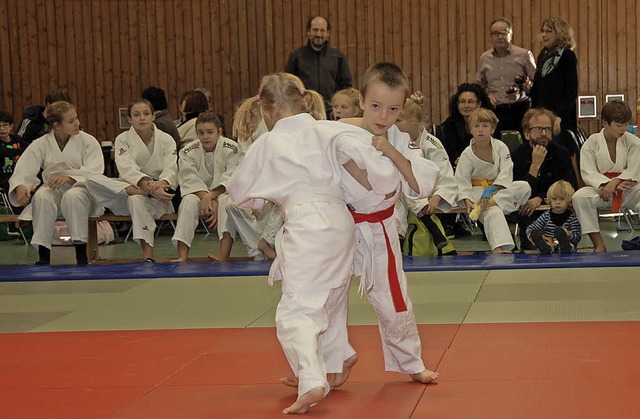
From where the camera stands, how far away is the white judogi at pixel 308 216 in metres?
3.14


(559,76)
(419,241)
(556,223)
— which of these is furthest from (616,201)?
(559,76)

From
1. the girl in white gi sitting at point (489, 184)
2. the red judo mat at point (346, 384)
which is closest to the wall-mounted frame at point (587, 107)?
the girl in white gi sitting at point (489, 184)

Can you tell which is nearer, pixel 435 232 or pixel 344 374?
pixel 344 374

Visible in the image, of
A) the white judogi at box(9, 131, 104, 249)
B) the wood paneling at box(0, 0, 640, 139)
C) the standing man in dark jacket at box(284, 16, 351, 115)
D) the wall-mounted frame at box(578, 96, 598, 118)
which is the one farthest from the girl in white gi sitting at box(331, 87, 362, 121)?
the wall-mounted frame at box(578, 96, 598, 118)

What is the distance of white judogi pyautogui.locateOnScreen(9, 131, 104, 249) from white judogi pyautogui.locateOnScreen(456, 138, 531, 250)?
9.75 feet

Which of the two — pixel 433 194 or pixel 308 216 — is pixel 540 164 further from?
pixel 308 216

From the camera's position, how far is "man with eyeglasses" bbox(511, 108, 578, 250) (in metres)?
7.45

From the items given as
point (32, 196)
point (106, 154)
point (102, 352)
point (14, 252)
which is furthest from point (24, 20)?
point (102, 352)

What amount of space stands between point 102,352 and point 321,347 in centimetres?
134

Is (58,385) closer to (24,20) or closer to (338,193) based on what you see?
(338,193)

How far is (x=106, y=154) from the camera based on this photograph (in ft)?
35.8

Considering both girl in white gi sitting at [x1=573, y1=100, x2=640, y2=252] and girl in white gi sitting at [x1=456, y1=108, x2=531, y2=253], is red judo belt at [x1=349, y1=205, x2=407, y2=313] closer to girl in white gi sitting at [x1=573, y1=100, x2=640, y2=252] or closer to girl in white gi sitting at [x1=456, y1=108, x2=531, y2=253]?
girl in white gi sitting at [x1=456, y1=108, x2=531, y2=253]

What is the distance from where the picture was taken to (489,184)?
7.48 meters

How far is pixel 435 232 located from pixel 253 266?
4.75 ft
